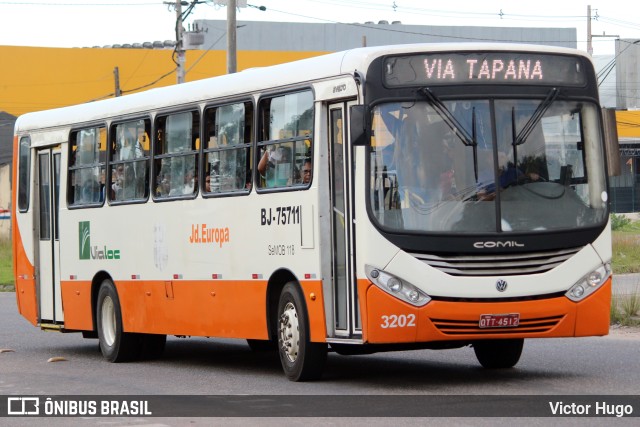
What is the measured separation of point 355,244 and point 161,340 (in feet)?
19.0

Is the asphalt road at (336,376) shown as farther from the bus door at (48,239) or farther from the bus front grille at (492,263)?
the bus front grille at (492,263)

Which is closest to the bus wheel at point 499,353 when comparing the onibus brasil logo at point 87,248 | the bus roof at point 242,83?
the bus roof at point 242,83

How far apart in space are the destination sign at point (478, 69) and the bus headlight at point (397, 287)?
5.54ft

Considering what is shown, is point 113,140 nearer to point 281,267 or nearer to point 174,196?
point 174,196

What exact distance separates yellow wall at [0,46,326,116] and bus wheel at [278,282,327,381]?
154ft

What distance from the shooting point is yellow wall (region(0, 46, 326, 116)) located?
60312mm

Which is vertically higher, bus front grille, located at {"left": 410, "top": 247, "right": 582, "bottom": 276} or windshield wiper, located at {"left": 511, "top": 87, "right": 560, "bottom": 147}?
windshield wiper, located at {"left": 511, "top": 87, "right": 560, "bottom": 147}

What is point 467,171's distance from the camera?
41.2ft

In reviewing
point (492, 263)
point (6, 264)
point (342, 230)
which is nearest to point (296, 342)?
point (342, 230)

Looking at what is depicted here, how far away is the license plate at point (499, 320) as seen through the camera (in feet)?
40.5

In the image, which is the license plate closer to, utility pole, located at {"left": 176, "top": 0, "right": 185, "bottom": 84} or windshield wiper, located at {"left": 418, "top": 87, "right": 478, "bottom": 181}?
windshield wiper, located at {"left": 418, "top": 87, "right": 478, "bottom": 181}

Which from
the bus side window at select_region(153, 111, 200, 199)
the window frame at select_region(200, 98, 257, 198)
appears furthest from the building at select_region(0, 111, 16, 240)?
the window frame at select_region(200, 98, 257, 198)

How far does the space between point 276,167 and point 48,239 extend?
628 centimetres

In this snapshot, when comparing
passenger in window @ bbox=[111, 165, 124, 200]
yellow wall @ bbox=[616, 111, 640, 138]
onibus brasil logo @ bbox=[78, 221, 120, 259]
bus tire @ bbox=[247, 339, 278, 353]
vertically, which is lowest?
bus tire @ bbox=[247, 339, 278, 353]
